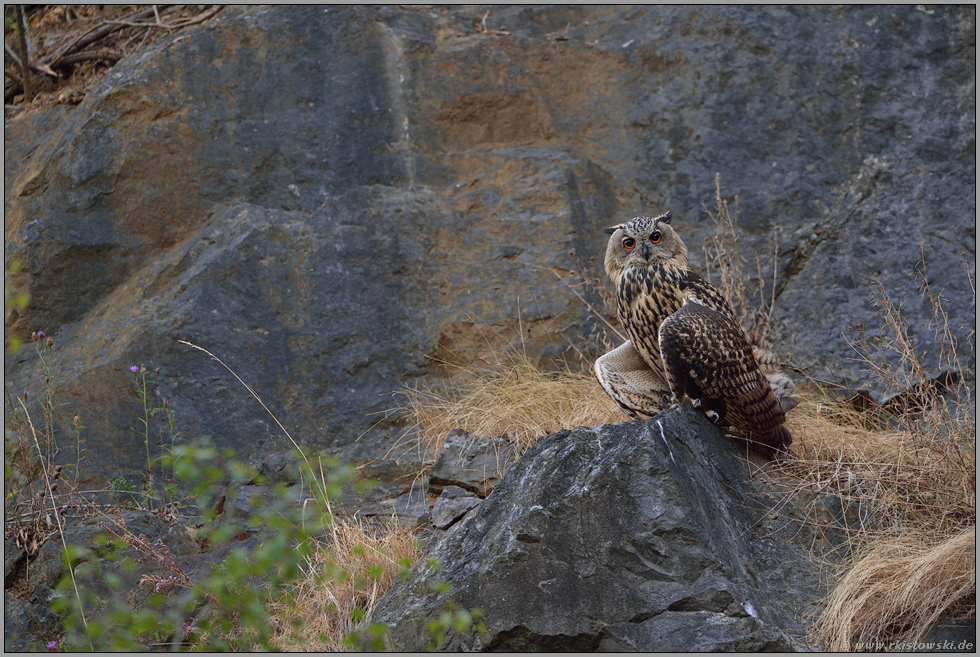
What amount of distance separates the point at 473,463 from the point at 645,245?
4.96 feet

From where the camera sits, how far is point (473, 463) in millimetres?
4625

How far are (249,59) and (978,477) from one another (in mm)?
5098

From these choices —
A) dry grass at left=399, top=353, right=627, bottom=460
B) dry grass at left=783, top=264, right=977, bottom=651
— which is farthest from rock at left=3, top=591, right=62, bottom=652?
dry grass at left=783, top=264, right=977, bottom=651

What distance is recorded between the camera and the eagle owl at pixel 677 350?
367cm

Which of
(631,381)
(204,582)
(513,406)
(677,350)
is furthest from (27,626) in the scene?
(677,350)

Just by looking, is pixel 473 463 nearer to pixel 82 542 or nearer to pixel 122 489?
pixel 122 489

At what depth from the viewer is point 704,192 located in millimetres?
6070

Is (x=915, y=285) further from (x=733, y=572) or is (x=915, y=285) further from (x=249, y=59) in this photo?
(x=249, y=59)

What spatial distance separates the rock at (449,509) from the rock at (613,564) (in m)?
0.66

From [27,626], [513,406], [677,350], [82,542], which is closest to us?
[677,350]

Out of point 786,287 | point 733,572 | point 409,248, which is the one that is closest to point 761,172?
point 786,287

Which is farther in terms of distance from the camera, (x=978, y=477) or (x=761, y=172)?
(x=761, y=172)

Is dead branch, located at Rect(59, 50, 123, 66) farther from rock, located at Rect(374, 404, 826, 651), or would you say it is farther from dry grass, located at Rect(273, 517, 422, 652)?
rock, located at Rect(374, 404, 826, 651)

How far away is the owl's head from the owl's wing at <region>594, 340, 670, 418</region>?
0.42 meters
